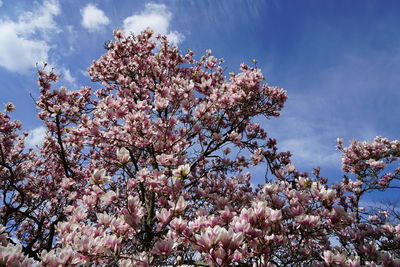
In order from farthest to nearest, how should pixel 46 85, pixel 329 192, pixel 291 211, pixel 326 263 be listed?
pixel 46 85, pixel 291 211, pixel 329 192, pixel 326 263

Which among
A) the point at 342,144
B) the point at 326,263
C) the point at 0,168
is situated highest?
the point at 342,144

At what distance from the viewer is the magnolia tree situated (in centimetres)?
236

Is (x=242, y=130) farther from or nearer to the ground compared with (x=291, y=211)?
farther from the ground

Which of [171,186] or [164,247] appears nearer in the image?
[164,247]

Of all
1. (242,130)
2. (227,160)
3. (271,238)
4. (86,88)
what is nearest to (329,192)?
(271,238)

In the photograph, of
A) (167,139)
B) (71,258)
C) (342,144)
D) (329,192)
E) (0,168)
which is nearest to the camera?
(71,258)

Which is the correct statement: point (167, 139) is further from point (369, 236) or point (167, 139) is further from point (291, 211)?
point (369, 236)

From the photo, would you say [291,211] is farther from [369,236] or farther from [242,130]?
[242,130]

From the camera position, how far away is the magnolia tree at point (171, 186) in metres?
2.36

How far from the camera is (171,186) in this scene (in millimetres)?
3738

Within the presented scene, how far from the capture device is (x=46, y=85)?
18.3ft

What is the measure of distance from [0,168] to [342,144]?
43.4ft

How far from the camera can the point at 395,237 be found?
339 centimetres

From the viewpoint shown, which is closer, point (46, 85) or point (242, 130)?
point (46, 85)
